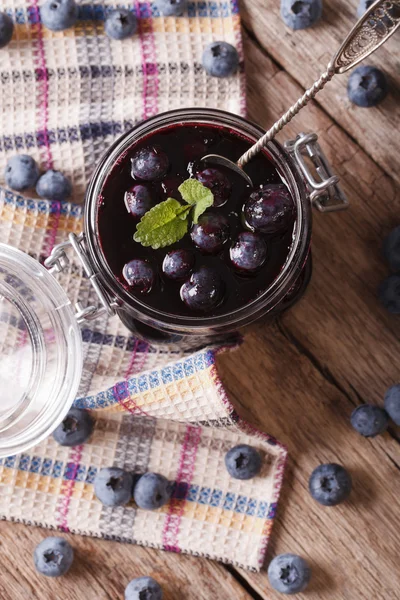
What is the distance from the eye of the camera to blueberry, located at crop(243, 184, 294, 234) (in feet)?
3.20

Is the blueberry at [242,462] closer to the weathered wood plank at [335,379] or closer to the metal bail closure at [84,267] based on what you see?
the weathered wood plank at [335,379]

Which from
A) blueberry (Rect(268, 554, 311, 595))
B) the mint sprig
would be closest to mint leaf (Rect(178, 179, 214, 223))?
the mint sprig

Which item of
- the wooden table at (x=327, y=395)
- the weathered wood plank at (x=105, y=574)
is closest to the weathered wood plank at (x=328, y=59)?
the wooden table at (x=327, y=395)

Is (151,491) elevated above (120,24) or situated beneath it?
situated beneath

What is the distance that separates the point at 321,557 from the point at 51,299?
0.66 metres

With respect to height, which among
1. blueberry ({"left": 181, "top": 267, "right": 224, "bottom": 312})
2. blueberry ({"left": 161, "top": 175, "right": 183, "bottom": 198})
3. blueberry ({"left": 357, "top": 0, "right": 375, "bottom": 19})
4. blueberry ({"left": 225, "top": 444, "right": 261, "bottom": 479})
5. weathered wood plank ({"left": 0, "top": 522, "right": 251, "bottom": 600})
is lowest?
weathered wood plank ({"left": 0, "top": 522, "right": 251, "bottom": 600})

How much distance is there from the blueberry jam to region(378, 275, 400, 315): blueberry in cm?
31

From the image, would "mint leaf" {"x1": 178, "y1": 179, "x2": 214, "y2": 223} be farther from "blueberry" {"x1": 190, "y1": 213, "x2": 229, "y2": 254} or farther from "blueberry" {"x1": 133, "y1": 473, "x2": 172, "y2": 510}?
"blueberry" {"x1": 133, "y1": 473, "x2": 172, "y2": 510}

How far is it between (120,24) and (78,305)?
0.50m

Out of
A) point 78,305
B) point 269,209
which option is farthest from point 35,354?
point 269,209

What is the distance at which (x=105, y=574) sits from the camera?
1318mm

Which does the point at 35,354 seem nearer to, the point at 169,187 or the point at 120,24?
the point at 169,187

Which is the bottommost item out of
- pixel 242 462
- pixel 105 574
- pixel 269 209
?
pixel 105 574

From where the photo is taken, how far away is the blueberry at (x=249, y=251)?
0.98 m
